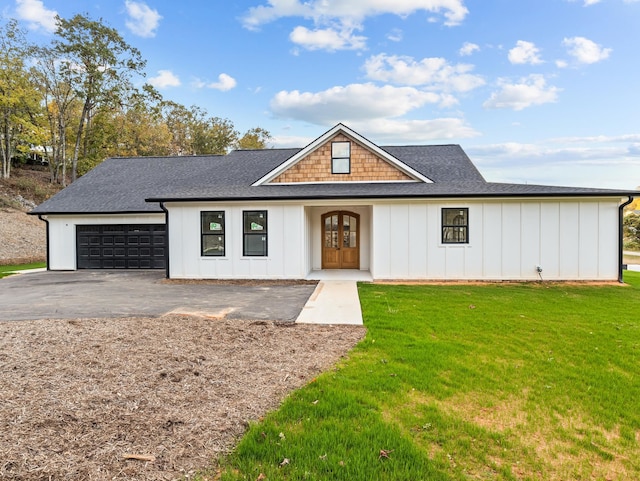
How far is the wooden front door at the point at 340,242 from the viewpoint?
14.4 metres

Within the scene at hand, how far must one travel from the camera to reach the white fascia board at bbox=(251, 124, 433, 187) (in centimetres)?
1288

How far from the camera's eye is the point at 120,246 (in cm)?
1573

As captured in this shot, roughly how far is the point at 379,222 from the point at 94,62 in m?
32.7

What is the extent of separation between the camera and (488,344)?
5.52 meters

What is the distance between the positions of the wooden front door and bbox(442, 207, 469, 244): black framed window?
11.7 feet

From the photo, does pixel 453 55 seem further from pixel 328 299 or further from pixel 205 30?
pixel 328 299

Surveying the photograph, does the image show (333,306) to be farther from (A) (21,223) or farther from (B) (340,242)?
(A) (21,223)

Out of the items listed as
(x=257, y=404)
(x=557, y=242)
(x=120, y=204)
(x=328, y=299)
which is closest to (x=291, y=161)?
(x=328, y=299)

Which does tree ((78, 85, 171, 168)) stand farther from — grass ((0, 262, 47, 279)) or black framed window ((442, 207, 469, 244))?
black framed window ((442, 207, 469, 244))

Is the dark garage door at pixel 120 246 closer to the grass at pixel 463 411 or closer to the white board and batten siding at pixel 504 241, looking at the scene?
the white board and batten siding at pixel 504 241

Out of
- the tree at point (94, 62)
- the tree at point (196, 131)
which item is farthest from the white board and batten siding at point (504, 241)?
the tree at point (196, 131)

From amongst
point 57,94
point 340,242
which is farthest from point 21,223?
point 340,242

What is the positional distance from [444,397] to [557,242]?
9844 mm

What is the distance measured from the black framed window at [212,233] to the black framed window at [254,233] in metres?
0.81
